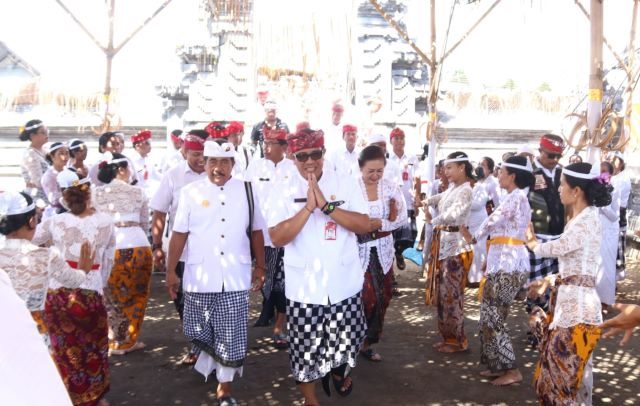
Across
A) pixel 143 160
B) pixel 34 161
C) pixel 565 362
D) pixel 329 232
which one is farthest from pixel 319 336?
pixel 143 160

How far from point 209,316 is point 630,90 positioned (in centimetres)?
594

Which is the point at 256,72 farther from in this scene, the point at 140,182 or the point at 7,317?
the point at 7,317

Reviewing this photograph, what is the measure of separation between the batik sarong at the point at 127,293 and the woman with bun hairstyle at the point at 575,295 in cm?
357

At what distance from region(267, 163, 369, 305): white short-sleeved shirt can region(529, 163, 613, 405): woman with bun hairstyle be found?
4.25ft

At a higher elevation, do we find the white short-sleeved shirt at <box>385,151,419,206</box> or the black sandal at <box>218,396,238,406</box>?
the white short-sleeved shirt at <box>385,151,419,206</box>

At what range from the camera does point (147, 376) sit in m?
5.25

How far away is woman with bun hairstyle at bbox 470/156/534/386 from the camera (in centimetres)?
505

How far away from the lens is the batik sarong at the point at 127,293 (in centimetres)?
579

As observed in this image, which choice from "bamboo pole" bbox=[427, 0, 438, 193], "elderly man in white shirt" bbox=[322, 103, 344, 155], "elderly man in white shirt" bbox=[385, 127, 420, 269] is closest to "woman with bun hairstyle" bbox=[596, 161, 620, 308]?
"bamboo pole" bbox=[427, 0, 438, 193]

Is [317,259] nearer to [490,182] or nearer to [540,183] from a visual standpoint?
[540,183]

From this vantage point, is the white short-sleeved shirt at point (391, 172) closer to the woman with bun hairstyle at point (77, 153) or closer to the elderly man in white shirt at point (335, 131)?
the elderly man in white shirt at point (335, 131)

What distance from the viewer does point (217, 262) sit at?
15.0ft

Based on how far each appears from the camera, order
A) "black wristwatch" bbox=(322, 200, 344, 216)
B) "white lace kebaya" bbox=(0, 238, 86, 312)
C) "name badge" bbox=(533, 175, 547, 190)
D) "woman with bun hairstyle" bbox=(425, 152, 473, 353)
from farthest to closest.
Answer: "woman with bun hairstyle" bbox=(425, 152, 473, 353)
"name badge" bbox=(533, 175, 547, 190)
"black wristwatch" bbox=(322, 200, 344, 216)
"white lace kebaya" bbox=(0, 238, 86, 312)

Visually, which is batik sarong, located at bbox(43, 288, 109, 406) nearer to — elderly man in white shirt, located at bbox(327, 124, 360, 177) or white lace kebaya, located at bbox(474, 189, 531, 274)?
white lace kebaya, located at bbox(474, 189, 531, 274)
